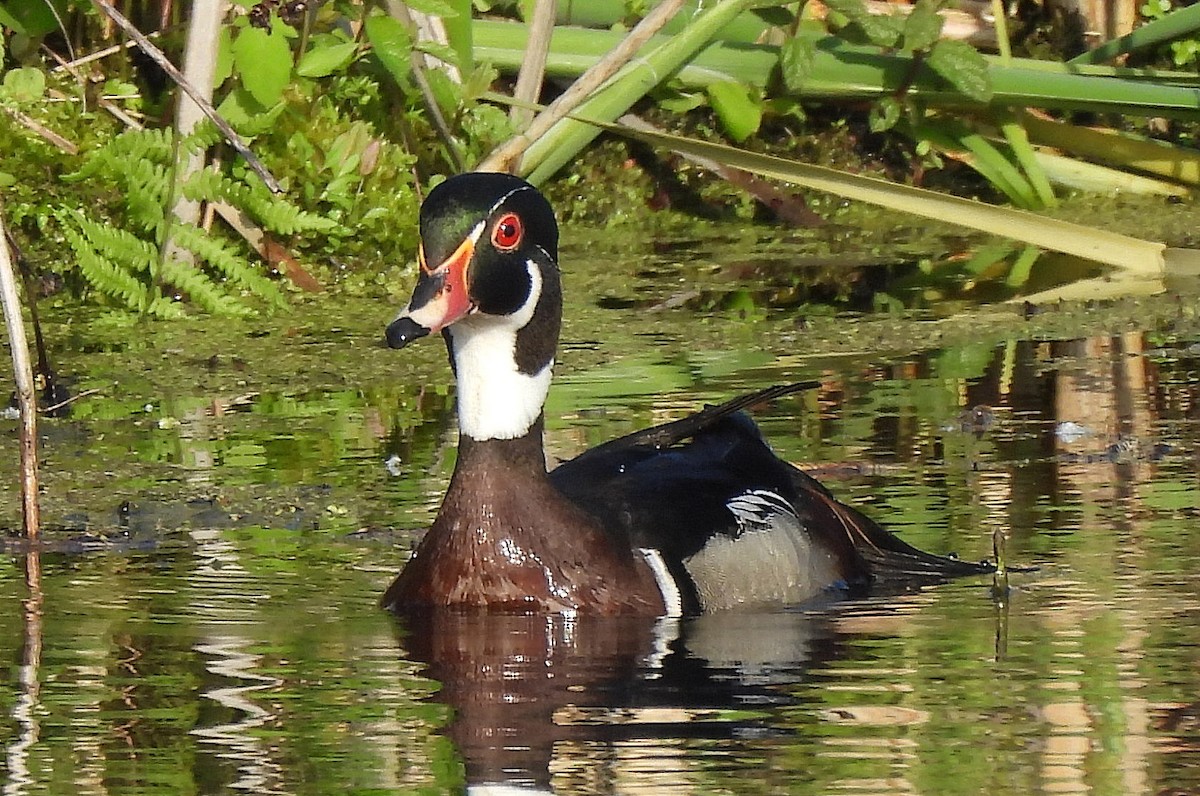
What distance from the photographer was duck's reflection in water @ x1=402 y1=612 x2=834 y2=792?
381 centimetres

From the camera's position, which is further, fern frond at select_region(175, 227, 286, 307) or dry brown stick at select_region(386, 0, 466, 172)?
dry brown stick at select_region(386, 0, 466, 172)

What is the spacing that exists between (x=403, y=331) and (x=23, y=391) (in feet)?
3.58

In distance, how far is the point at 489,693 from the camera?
14.3 ft

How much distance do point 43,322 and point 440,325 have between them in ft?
13.4

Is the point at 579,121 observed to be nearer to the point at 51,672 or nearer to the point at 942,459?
the point at 942,459

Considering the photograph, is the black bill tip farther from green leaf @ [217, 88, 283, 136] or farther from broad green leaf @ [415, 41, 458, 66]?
broad green leaf @ [415, 41, 458, 66]

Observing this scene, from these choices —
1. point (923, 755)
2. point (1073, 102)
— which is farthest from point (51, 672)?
point (1073, 102)

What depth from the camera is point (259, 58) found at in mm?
8328

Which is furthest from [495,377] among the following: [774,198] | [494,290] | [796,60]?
[774,198]

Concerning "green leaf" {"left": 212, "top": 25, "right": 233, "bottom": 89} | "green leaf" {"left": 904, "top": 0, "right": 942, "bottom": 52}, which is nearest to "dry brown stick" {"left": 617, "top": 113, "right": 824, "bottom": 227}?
"green leaf" {"left": 904, "top": 0, "right": 942, "bottom": 52}

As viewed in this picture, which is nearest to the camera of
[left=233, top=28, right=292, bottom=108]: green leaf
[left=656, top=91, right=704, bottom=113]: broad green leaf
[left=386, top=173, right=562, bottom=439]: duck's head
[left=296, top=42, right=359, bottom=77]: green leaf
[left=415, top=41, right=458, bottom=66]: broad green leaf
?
[left=386, top=173, right=562, bottom=439]: duck's head

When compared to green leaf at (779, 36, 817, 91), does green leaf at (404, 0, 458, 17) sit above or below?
below

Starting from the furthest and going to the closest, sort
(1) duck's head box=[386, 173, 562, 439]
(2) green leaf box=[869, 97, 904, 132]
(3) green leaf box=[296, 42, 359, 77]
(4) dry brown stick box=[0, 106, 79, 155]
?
(2) green leaf box=[869, 97, 904, 132] < (4) dry brown stick box=[0, 106, 79, 155] < (3) green leaf box=[296, 42, 359, 77] < (1) duck's head box=[386, 173, 562, 439]

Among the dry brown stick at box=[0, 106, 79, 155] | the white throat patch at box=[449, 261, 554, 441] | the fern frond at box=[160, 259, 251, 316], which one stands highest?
the dry brown stick at box=[0, 106, 79, 155]
